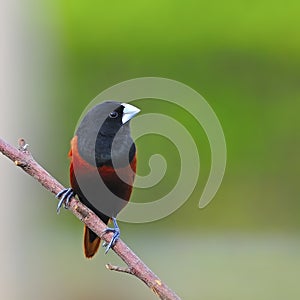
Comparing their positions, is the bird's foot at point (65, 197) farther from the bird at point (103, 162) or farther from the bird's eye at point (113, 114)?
the bird's eye at point (113, 114)

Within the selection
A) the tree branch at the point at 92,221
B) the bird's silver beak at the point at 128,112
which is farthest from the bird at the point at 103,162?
the tree branch at the point at 92,221

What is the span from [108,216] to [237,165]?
2.50 metres

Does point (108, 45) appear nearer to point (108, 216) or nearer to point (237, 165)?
point (237, 165)

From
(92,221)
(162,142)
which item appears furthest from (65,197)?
(162,142)

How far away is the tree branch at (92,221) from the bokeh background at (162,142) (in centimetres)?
211

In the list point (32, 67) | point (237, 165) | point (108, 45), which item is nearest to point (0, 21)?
point (32, 67)

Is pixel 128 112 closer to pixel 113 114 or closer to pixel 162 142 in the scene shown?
pixel 113 114

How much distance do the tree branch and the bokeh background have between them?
2.11 metres

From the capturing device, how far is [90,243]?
1.61 m

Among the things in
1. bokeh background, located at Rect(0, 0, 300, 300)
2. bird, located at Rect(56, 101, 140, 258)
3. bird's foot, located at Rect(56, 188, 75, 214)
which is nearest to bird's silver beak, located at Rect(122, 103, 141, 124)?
bird, located at Rect(56, 101, 140, 258)

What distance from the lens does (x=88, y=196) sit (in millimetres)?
1537

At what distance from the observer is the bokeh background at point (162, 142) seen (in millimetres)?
3590

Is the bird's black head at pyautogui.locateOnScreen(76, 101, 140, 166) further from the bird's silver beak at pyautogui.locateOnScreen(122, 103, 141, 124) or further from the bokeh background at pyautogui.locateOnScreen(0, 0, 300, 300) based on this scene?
the bokeh background at pyautogui.locateOnScreen(0, 0, 300, 300)

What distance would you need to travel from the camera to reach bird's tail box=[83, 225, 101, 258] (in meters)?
1.60
